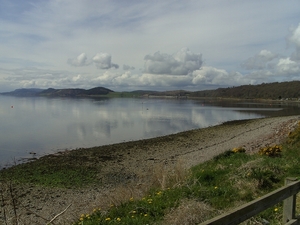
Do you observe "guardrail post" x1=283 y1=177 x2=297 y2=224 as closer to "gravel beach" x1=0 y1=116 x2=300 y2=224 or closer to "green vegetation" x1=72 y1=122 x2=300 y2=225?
"green vegetation" x1=72 y1=122 x2=300 y2=225

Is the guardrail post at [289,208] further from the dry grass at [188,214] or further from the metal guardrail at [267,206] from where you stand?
the dry grass at [188,214]

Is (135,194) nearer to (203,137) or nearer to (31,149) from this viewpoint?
(31,149)

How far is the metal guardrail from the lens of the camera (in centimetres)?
316

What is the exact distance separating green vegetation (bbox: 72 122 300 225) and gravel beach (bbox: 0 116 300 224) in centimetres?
101

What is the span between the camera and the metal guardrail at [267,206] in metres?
3.16

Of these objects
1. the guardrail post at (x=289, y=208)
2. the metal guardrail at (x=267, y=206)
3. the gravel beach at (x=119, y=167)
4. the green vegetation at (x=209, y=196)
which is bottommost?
the gravel beach at (x=119, y=167)

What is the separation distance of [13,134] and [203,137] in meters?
22.8

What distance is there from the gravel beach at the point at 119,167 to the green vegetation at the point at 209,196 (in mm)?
1009

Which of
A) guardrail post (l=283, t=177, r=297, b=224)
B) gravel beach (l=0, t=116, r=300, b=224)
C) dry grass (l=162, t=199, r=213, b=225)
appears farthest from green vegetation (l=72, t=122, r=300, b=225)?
gravel beach (l=0, t=116, r=300, b=224)

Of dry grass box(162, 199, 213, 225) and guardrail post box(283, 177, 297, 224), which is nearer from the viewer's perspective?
guardrail post box(283, 177, 297, 224)

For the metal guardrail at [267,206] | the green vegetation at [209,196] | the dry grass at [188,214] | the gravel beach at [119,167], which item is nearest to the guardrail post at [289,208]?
the metal guardrail at [267,206]

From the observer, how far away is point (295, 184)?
4.34 metres

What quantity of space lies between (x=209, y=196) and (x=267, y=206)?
9.82 feet

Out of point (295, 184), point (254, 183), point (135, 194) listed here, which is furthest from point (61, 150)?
point (295, 184)
